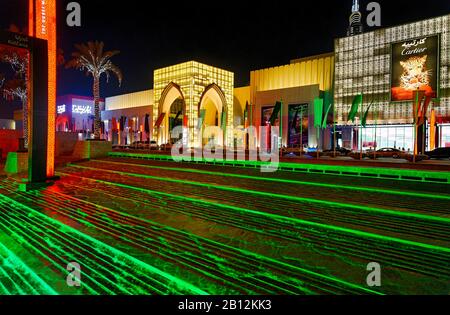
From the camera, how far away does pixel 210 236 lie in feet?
15.1

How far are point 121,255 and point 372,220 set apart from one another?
13.6 feet

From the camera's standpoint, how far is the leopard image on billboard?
31016 mm

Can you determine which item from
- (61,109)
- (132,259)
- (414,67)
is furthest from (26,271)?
(61,109)

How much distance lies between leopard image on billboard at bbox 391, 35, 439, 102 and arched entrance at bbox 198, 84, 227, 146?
19.6 meters

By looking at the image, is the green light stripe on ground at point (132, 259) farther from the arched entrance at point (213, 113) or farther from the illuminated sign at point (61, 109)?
the illuminated sign at point (61, 109)

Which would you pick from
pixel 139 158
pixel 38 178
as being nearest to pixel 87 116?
pixel 139 158

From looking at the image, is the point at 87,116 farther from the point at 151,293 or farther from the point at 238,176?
the point at 151,293

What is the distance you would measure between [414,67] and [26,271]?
38169 mm

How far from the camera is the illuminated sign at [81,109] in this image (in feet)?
207

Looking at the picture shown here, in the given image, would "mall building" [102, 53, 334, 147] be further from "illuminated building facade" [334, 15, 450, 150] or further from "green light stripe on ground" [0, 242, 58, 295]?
"green light stripe on ground" [0, 242, 58, 295]

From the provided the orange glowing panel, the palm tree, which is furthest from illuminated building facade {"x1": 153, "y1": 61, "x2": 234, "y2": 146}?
the orange glowing panel

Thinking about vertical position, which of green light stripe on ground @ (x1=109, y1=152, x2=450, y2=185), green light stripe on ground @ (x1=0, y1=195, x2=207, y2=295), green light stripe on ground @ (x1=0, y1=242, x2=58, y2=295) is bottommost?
green light stripe on ground @ (x1=0, y1=242, x2=58, y2=295)
